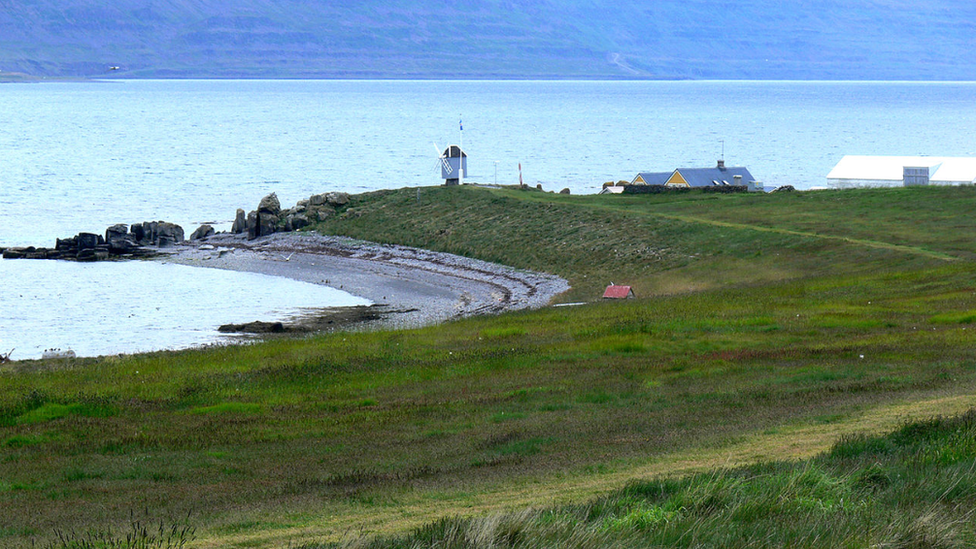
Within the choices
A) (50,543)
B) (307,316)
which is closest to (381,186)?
(307,316)

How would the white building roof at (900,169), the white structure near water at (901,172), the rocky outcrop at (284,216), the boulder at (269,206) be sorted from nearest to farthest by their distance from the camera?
the rocky outcrop at (284,216), the boulder at (269,206), the white structure near water at (901,172), the white building roof at (900,169)

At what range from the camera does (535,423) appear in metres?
18.7

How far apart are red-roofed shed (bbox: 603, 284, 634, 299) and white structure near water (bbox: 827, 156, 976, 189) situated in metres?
43.4

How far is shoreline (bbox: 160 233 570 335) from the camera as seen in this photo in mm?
48125

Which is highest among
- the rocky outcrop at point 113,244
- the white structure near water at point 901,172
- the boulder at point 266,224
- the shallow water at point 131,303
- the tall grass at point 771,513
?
the white structure near water at point 901,172

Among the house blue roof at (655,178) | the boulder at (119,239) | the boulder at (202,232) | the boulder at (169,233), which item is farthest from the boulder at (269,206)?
the house blue roof at (655,178)

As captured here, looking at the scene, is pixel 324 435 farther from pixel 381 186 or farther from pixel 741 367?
pixel 381 186

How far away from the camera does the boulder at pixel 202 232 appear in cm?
8131

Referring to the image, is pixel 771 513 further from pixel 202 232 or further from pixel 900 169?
pixel 900 169

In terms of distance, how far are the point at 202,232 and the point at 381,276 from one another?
26083 mm

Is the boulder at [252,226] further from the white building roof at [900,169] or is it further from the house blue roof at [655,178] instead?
the white building roof at [900,169]

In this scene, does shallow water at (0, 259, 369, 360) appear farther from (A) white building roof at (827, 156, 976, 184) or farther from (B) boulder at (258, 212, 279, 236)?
(A) white building roof at (827, 156, 976, 184)

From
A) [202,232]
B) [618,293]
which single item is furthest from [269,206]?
[618,293]

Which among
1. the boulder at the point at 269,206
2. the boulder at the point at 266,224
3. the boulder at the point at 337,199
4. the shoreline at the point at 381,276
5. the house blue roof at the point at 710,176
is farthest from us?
the boulder at the point at 337,199
